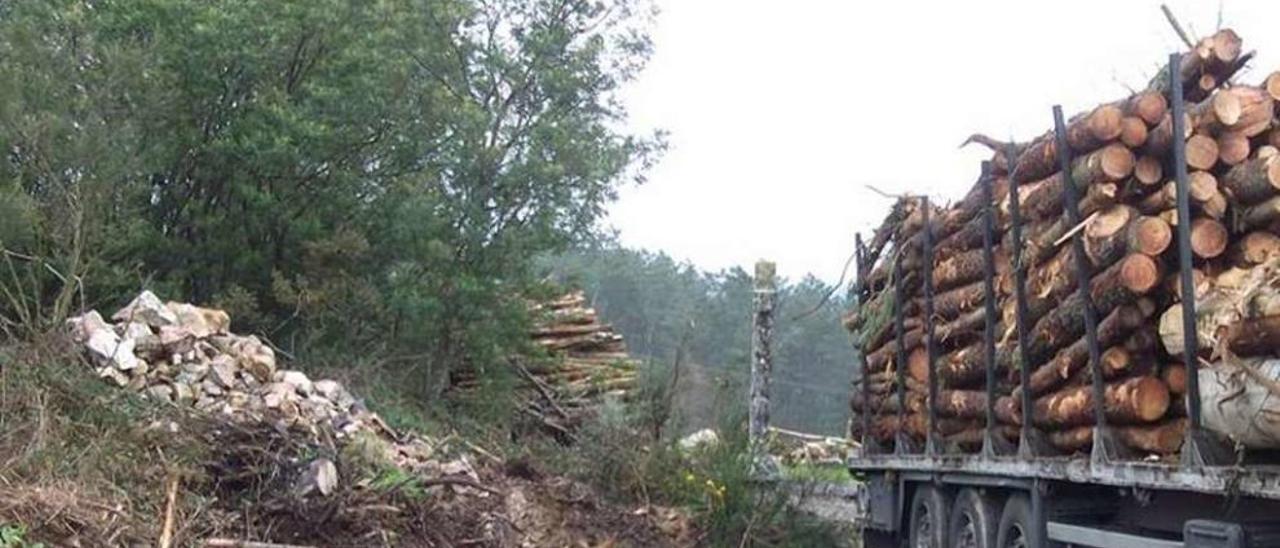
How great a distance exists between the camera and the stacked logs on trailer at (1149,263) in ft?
19.3

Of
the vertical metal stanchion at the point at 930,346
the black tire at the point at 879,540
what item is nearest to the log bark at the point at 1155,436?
the vertical metal stanchion at the point at 930,346

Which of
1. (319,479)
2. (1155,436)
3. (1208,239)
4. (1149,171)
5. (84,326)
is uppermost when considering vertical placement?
(1149,171)

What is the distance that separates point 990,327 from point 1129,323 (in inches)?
72.8

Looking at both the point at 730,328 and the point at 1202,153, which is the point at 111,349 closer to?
the point at 1202,153

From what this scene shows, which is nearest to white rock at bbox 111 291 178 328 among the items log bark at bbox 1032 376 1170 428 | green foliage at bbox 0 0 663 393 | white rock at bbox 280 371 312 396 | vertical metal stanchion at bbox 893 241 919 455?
white rock at bbox 280 371 312 396

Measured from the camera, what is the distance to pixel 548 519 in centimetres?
1291

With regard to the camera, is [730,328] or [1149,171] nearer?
[1149,171]

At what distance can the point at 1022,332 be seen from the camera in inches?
320

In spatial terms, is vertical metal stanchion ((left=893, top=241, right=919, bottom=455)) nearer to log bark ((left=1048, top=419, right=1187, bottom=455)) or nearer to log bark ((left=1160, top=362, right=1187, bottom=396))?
log bark ((left=1048, top=419, right=1187, bottom=455))

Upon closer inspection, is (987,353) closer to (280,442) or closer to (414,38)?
(280,442)

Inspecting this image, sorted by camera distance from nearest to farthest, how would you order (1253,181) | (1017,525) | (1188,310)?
(1188,310)
(1253,181)
(1017,525)

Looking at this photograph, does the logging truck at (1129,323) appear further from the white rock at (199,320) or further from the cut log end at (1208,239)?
the white rock at (199,320)

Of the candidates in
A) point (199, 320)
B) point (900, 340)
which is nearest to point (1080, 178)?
point (900, 340)

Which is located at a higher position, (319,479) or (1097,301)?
(1097,301)
